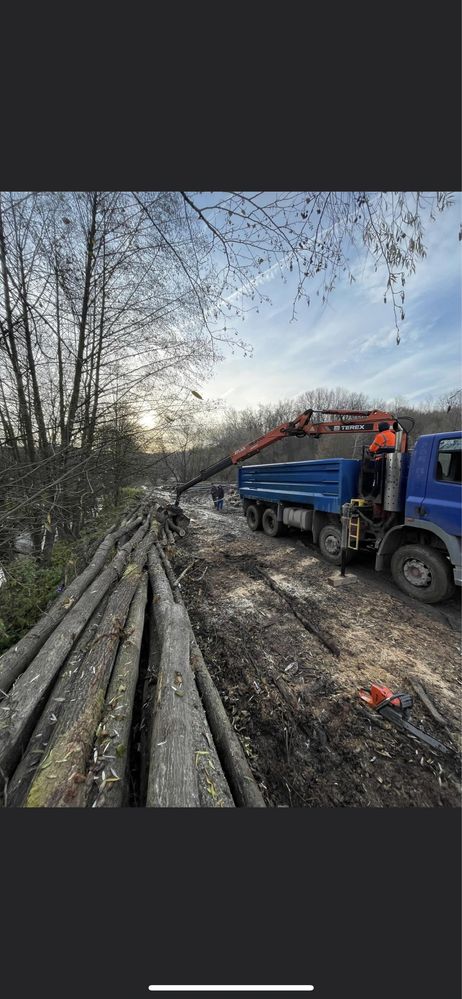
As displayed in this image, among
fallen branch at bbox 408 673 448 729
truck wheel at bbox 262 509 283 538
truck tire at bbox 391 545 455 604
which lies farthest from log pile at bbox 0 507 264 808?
truck wheel at bbox 262 509 283 538

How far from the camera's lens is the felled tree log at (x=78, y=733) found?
1283 millimetres

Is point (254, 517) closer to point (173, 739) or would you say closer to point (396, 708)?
point (396, 708)

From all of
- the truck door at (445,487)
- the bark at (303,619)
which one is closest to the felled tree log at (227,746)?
the bark at (303,619)

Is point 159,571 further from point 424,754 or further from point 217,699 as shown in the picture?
point 424,754

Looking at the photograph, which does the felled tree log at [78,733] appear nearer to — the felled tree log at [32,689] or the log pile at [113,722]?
the log pile at [113,722]

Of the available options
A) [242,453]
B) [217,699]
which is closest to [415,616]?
[217,699]

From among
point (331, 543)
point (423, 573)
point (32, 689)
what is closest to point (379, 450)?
point (331, 543)

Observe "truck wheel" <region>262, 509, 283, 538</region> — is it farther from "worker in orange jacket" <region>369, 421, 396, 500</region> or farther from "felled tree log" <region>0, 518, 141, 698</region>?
"felled tree log" <region>0, 518, 141, 698</region>

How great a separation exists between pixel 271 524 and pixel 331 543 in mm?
2806

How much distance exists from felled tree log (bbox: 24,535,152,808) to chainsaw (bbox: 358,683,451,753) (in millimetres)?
2201

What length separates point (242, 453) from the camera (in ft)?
30.3

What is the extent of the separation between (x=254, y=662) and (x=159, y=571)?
6.96 feet

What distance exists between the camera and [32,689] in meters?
1.99

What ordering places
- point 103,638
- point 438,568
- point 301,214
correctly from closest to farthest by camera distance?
1. point 301,214
2. point 103,638
3. point 438,568
